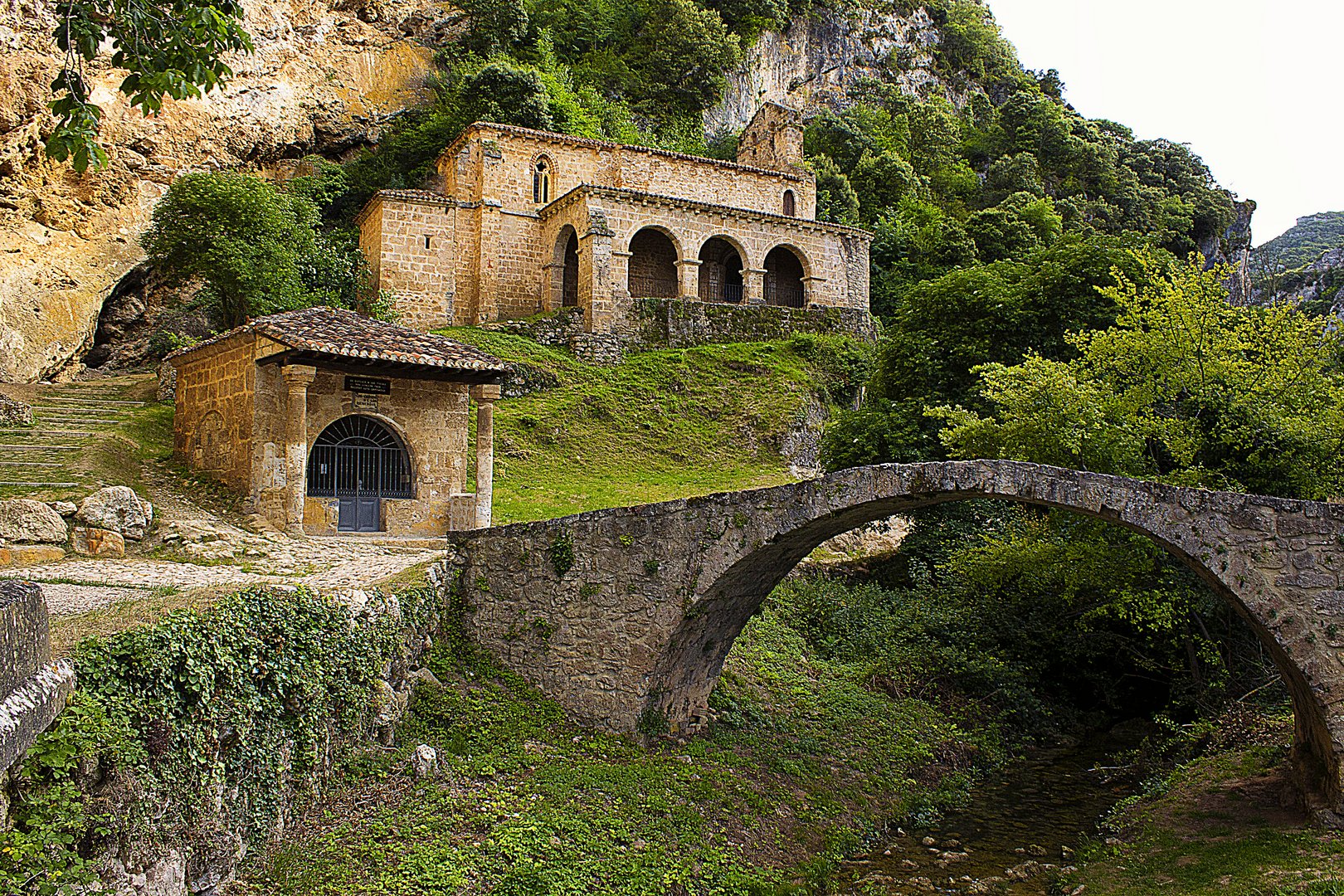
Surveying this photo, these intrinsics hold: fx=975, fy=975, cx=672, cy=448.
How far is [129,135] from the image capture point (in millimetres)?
26906

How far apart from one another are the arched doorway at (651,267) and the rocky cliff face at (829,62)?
1503 centimetres

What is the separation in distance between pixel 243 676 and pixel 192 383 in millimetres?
12034

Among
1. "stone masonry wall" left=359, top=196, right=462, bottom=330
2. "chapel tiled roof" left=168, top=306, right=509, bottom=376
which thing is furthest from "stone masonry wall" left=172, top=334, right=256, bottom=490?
"stone masonry wall" left=359, top=196, right=462, bottom=330

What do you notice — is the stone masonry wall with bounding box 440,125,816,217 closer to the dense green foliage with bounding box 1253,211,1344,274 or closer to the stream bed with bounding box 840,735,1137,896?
the stream bed with bounding box 840,735,1137,896

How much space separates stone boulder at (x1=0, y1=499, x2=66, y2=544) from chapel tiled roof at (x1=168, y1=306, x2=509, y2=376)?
3.90 metres

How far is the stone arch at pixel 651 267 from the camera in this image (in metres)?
38.1

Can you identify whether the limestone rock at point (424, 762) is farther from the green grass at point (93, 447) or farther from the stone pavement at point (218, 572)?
the green grass at point (93, 447)

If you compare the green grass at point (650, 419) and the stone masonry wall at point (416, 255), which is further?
the stone masonry wall at point (416, 255)

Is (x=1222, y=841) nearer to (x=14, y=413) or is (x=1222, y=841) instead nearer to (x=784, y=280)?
(x=14, y=413)

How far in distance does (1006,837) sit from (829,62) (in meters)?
56.2

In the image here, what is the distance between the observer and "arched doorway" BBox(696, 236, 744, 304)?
3969 cm

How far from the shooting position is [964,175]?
57656 mm

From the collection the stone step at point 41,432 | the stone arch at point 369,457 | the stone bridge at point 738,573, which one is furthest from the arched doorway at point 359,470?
the stone bridge at point 738,573

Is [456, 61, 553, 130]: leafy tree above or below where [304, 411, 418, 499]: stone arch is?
above
